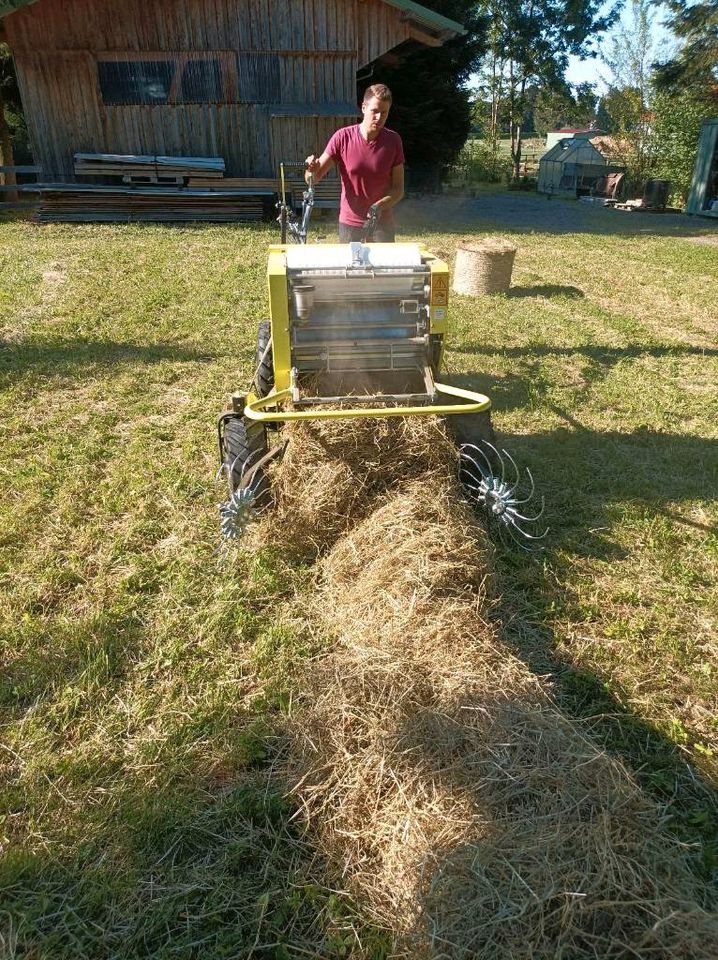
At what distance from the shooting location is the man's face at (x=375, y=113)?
4523mm

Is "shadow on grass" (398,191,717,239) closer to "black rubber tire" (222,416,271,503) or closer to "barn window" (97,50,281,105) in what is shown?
"barn window" (97,50,281,105)

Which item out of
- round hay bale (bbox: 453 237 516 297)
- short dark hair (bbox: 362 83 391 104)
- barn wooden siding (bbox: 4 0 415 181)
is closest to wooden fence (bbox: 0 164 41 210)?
barn wooden siding (bbox: 4 0 415 181)

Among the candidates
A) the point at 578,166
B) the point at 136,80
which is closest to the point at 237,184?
the point at 136,80

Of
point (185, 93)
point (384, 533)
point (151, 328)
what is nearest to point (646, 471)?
point (384, 533)

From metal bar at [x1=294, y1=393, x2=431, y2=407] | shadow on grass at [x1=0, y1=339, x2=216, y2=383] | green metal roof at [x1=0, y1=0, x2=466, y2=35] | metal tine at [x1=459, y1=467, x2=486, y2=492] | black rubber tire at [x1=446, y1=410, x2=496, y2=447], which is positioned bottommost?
shadow on grass at [x1=0, y1=339, x2=216, y2=383]

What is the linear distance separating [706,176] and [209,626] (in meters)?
22.8

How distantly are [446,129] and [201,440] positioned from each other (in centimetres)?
1992

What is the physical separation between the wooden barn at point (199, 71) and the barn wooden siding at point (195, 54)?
0.07 feet

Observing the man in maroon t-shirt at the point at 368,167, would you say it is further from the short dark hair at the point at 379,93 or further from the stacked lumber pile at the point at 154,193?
the stacked lumber pile at the point at 154,193

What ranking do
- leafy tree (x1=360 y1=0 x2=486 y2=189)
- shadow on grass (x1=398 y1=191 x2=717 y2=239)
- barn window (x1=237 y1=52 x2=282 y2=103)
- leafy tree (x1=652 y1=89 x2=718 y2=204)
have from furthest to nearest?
leafy tree (x1=652 y1=89 x2=718 y2=204) < leafy tree (x1=360 y1=0 x2=486 y2=189) < shadow on grass (x1=398 y1=191 x2=717 y2=239) < barn window (x1=237 y1=52 x2=282 y2=103)

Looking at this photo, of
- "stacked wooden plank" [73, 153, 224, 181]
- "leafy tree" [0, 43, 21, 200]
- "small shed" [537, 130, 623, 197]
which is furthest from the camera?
"small shed" [537, 130, 623, 197]

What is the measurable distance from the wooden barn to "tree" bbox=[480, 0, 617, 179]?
2419 cm

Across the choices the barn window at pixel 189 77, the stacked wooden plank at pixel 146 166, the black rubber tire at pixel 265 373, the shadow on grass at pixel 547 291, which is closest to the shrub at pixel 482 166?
the barn window at pixel 189 77

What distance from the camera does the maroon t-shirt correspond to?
4.79 meters
